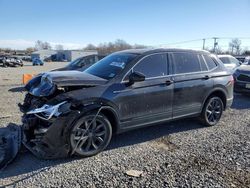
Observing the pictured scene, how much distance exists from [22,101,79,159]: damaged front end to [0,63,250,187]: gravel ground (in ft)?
0.65

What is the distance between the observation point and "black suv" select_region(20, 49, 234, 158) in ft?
13.3

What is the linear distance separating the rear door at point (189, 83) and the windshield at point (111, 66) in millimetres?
1037

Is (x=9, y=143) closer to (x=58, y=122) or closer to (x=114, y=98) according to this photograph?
(x=58, y=122)

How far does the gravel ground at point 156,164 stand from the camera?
11.7 ft

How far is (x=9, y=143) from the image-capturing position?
14.9ft

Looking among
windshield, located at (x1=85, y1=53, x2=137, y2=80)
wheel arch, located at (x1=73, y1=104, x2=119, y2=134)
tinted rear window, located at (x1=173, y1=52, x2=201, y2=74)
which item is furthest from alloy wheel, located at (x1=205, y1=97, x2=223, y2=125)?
wheel arch, located at (x1=73, y1=104, x2=119, y2=134)

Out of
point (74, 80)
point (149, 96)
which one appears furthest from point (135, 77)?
point (74, 80)

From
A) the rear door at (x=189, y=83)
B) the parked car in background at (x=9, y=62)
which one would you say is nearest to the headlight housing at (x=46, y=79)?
the rear door at (x=189, y=83)

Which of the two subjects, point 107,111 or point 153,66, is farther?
point 153,66

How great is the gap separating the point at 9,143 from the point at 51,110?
121 cm

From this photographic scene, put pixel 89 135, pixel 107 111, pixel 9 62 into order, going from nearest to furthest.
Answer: pixel 89 135 < pixel 107 111 < pixel 9 62

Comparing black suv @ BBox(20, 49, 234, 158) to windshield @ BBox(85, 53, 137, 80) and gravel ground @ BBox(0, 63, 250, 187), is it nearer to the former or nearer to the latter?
windshield @ BBox(85, 53, 137, 80)

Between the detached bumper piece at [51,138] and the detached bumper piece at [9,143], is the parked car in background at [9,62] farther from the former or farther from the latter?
the detached bumper piece at [51,138]

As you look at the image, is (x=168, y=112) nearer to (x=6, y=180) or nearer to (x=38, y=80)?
(x=38, y=80)
